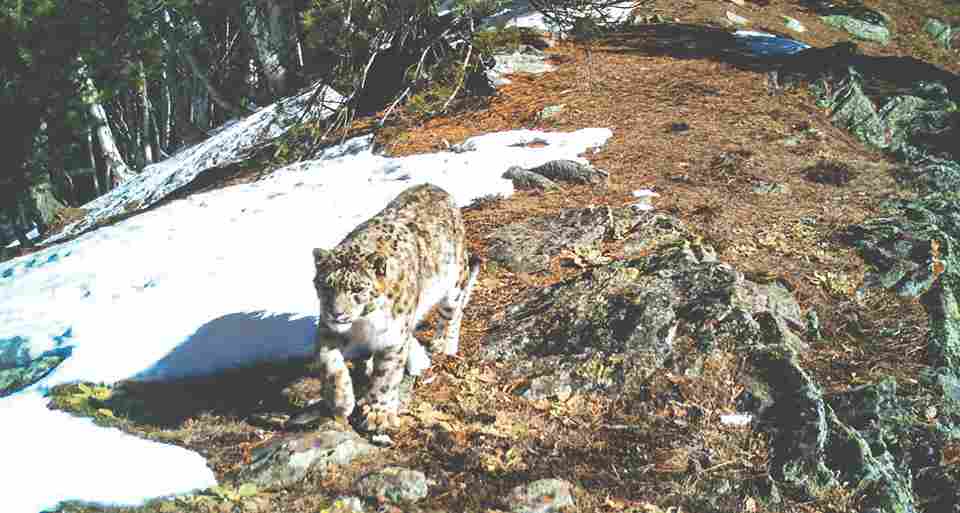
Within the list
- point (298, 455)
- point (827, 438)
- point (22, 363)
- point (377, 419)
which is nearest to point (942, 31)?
point (827, 438)

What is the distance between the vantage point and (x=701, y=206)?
9594mm

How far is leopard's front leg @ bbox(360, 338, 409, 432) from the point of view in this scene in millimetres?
5691

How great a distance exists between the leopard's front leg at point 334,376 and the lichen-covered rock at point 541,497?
164 cm

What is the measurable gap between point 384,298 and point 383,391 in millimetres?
896

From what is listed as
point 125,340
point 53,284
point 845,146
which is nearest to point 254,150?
point 53,284

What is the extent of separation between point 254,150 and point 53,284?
7384mm

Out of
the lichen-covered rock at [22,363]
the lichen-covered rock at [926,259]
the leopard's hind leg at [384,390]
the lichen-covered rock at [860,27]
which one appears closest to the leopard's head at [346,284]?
the leopard's hind leg at [384,390]

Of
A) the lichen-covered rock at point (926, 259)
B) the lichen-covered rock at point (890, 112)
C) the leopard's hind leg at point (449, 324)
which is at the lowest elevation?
the lichen-covered rock at point (890, 112)

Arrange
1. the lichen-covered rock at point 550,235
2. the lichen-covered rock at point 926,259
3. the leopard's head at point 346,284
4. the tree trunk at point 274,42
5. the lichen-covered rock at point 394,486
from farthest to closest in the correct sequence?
the tree trunk at point 274,42 → the lichen-covered rock at point 550,235 → the lichen-covered rock at point 926,259 → the leopard's head at point 346,284 → the lichen-covered rock at point 394,486

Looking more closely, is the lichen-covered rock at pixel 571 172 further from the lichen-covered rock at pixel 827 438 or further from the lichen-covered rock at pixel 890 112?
the lichen-covered rock at pixel 890 112

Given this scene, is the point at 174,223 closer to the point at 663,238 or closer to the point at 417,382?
the point at 417,382

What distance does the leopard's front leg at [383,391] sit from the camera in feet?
18.7

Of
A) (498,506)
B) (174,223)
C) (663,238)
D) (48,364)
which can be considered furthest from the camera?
(174,223)

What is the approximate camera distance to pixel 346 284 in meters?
5.12
